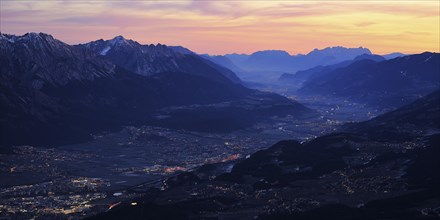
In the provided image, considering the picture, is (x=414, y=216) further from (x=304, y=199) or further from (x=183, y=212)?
(x=183, y=212)

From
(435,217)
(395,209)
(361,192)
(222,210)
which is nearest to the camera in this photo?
(435,217)

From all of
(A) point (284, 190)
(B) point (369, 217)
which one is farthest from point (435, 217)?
(A) point (284, 190)

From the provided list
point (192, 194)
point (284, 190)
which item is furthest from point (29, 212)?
point (284, 190)

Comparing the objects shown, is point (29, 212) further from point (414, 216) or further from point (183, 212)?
point (414, 216)

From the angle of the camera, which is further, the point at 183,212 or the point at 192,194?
the point at 192,194

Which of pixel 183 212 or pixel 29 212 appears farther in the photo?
pixel 29 212

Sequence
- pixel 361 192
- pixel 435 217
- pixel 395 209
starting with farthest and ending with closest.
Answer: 1. pixel 361 192
2. pixel 395 209
3. pixel 435 217

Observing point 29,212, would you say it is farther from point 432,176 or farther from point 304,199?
point 432,176

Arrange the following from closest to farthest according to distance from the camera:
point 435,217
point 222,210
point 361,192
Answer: point 435,217, point 222,210, point 361,192

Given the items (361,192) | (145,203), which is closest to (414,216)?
(361,192)
